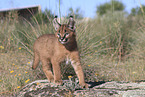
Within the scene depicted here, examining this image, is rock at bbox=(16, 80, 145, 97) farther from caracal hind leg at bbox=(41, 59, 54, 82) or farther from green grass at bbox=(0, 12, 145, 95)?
green grass at bbox=(0, 12, 145, 95)

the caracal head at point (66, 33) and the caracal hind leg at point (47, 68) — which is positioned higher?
the caracal head at point (66, 33)

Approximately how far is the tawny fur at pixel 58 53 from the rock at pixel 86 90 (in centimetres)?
15

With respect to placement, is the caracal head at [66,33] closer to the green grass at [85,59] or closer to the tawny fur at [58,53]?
the tawny fur at [58,53]

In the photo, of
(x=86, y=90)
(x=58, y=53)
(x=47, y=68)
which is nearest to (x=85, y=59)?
(x=47, y=68)

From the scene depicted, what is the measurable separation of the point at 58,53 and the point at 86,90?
775 millimetres

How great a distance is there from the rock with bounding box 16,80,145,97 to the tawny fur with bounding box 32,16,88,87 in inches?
5.9

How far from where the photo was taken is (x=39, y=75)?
4254 mm

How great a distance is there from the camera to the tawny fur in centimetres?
306

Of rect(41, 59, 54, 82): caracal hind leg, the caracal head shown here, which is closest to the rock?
rect(41, 59, 54, 82): caracal hind leg

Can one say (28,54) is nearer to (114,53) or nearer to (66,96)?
(66,96)

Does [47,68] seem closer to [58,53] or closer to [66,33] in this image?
[58,53]

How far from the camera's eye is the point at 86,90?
2895 mm

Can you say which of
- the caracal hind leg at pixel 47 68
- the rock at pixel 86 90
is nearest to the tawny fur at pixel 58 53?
the caracal hind leg at pixel 47 68

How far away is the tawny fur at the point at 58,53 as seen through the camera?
3058 mm
